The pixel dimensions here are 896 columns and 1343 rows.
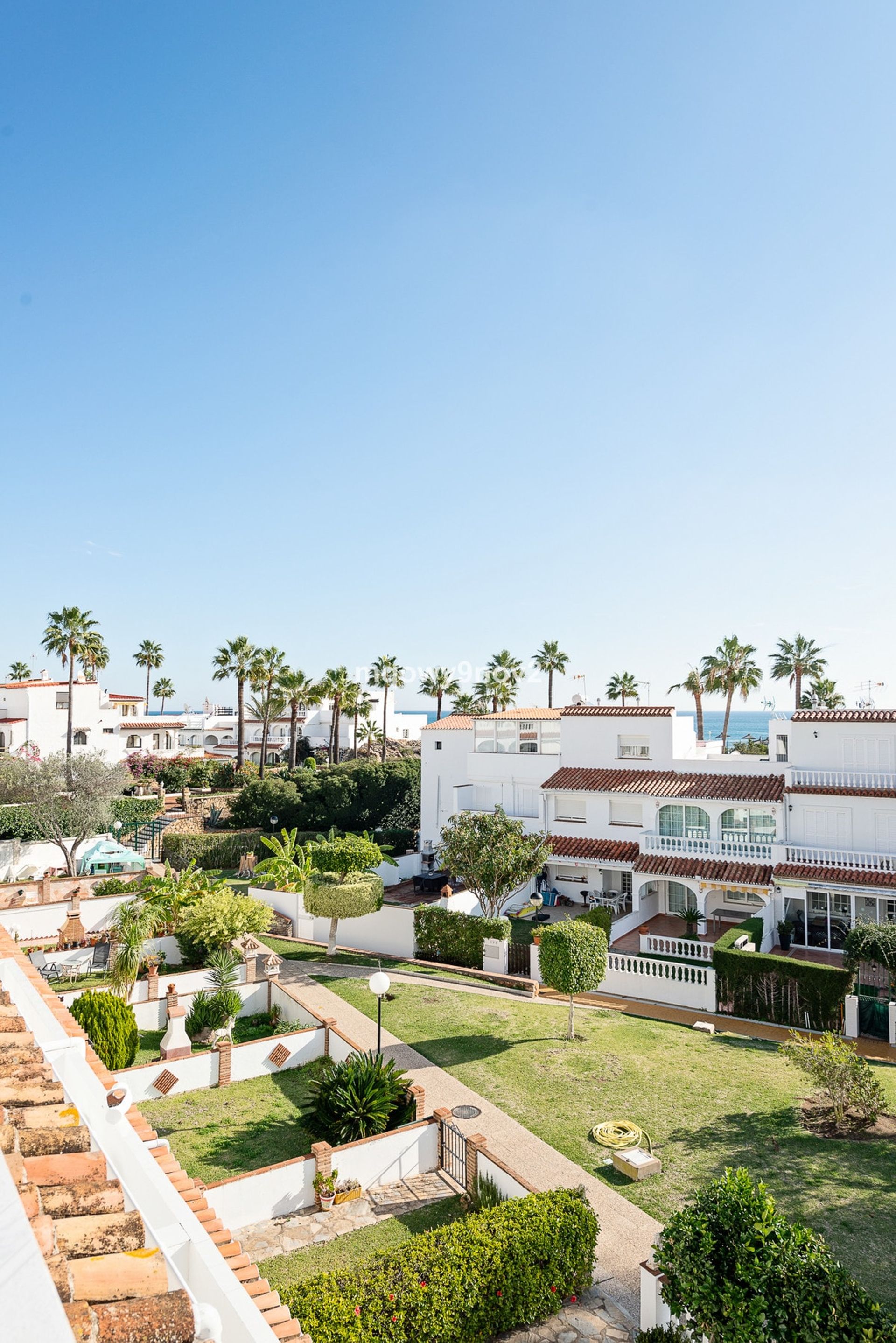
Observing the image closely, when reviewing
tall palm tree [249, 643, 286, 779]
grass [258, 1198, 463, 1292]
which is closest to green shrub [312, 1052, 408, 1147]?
grass [258, 1198, 463, 1292]

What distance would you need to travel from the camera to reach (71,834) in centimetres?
4106

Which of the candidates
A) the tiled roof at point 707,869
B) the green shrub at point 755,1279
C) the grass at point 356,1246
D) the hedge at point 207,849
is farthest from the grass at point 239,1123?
Answer: the hedge at point 207,849

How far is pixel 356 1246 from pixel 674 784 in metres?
26.1

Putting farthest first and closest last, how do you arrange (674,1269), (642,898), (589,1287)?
(642,898), (589,1287), (674,1269)

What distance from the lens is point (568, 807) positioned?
3784 centimetres

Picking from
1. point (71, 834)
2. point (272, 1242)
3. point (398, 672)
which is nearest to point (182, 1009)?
point (272, 1242)

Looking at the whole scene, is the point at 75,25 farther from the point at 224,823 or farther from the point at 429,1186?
the point at 224,823

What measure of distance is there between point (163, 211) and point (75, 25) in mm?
4444

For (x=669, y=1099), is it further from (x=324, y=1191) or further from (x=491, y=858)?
(x=491, y=858)

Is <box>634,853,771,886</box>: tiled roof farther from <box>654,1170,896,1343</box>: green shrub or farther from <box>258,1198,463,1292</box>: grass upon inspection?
<box>654,1170,896,1343</box>: green shrub

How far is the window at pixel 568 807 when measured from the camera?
123 feet

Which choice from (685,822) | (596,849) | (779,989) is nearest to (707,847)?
(685,822)

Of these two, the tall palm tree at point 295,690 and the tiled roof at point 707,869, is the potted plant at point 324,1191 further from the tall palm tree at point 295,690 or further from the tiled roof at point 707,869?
the tall palm tree at point 295,690

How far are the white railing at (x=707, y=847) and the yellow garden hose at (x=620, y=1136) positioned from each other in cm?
1864
